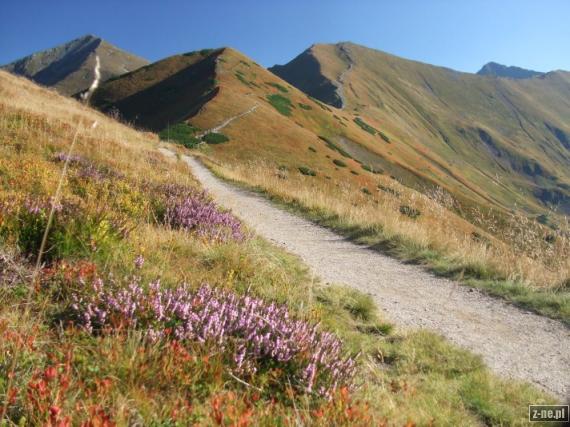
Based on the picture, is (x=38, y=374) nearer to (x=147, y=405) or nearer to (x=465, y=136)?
(x=147, y=405)

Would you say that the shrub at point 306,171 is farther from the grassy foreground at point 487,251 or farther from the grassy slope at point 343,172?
the grassy foreground at point 487,251

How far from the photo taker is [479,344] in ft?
17.8

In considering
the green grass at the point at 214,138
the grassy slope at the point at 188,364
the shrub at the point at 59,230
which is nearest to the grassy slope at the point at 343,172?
the green grass at the point at 214,138

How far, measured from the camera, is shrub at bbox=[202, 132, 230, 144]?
3998 cm

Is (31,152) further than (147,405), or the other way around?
(31,152)

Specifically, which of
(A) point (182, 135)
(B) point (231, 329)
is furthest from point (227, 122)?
(B) point (231, 329)

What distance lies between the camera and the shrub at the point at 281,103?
2325 inches

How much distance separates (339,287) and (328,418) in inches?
156

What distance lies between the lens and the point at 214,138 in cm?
4056

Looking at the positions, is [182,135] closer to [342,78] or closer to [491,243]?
[491,243]

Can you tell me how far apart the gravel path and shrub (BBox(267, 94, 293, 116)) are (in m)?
50.1

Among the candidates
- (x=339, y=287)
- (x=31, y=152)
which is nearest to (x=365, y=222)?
(x=339, y=287)

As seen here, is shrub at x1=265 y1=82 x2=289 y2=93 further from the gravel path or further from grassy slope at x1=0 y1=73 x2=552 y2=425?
grassy slope at x1=0 y1=73 x2=552 y2=425

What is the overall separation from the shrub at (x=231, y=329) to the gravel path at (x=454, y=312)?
257 cm
